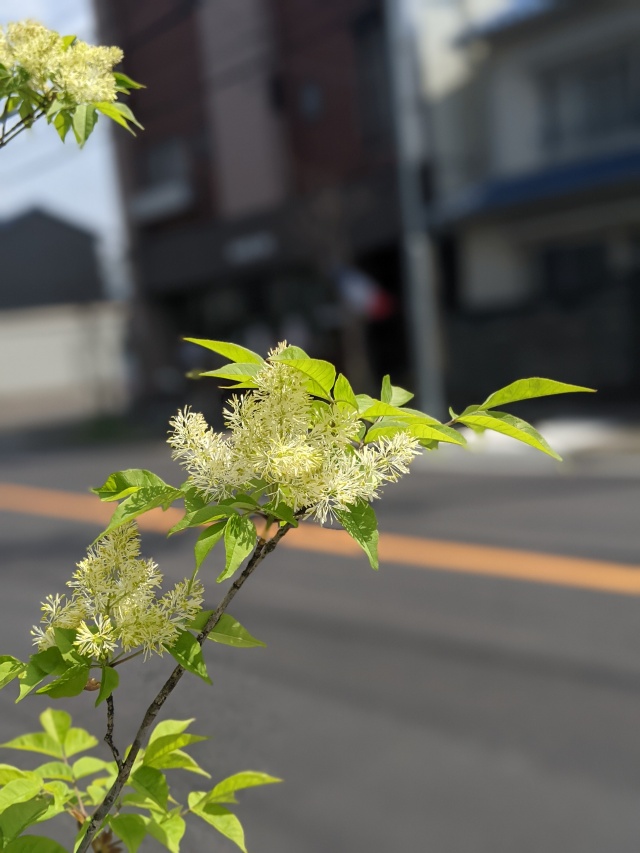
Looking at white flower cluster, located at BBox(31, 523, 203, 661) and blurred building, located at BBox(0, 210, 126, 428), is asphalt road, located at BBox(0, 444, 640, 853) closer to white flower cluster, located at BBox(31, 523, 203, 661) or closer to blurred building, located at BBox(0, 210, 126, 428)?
white flower cluster, located at BBox(31, 523, 203, 661)

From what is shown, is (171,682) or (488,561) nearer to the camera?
(171,682)

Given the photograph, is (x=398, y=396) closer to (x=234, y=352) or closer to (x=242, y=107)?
(x=234, y=352)

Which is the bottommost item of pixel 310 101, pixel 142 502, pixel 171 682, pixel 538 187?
pixel 171 682

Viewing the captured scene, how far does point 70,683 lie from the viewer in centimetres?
93

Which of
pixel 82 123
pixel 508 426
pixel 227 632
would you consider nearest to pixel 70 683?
pixel 227 632

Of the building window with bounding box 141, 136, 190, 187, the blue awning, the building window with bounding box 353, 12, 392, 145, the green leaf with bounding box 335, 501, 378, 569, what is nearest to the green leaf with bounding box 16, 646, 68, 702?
the green leaf with bounding box 335, 501, 378, 569

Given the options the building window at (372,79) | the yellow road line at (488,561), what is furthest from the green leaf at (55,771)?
the building window at (372,79)

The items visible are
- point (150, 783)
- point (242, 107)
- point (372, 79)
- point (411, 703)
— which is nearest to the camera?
point (150, 783)

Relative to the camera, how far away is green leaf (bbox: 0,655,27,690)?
941 millimetres

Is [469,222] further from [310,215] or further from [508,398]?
[508,398]

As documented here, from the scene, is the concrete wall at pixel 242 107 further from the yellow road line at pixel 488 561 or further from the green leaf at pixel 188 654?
the green leaf at pixel 188 654

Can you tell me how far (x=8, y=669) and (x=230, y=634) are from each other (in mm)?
239

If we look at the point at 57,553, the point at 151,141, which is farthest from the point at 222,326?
the point at 57,553

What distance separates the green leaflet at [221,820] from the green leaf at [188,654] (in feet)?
1.16
